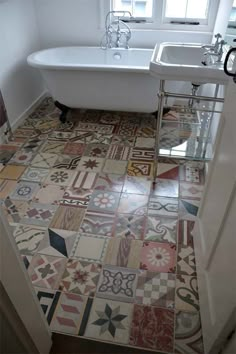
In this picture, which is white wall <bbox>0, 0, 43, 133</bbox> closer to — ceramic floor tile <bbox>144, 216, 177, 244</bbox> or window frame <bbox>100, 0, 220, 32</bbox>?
window frame <bbox>100, 0, 220, 32</bbox>

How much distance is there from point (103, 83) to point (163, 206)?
4.35 ft

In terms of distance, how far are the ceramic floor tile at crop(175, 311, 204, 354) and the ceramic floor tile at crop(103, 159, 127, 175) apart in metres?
1.19

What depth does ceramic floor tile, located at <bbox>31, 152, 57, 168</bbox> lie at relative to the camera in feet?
7.48

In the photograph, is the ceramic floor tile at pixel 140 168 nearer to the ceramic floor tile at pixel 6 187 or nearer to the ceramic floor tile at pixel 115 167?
the ceramic floor tile at pixel 115 167

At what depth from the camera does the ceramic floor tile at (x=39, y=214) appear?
69.6 inches

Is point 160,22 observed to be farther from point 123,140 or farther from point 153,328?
point 153,328

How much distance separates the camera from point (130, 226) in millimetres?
1746

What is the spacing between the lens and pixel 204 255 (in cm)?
128

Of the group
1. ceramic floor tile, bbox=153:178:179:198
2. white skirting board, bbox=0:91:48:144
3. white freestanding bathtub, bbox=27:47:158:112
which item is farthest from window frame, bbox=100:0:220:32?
ceramic floor tile, bbox=153:178:179:198

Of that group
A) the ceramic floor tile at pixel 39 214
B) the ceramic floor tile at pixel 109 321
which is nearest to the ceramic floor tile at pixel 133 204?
the ceramic floor tile at pixel 39 214

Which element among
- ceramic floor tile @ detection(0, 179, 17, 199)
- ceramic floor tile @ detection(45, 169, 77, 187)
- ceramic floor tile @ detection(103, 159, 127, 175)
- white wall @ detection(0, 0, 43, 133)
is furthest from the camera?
white wall @ detection(0, 0, 43, 133)

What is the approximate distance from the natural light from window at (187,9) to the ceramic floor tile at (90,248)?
2.53 meters

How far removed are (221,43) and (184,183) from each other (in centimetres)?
100

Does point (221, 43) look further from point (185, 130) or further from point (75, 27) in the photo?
point (75, 27)
